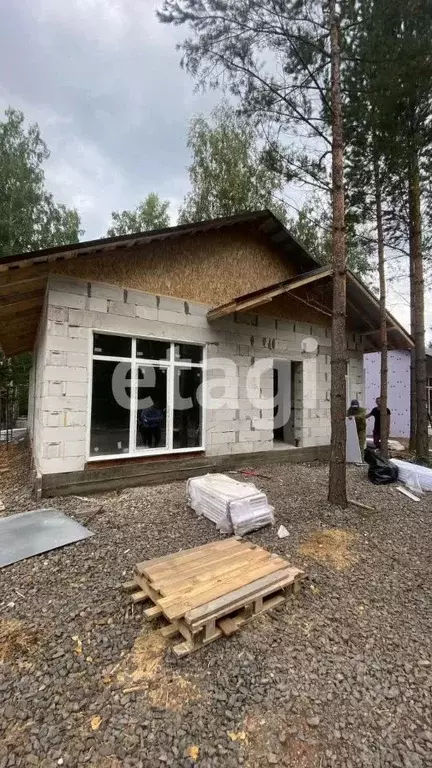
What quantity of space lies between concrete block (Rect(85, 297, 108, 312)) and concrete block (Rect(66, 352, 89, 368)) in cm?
81

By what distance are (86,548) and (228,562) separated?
1.71 meters

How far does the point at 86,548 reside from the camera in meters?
3.94

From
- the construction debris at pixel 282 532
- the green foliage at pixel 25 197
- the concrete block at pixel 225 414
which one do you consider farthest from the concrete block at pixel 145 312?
the green foliage at pixel 25 197

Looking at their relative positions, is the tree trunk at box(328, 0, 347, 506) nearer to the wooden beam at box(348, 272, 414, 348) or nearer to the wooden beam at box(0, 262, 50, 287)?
the wooden beam at box(348, 272, 414, 348)

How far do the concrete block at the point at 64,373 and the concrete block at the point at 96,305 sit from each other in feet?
3.51

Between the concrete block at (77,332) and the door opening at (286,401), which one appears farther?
the door opening at (286,401)

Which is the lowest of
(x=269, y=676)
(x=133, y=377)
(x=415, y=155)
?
(x=269, y=676)

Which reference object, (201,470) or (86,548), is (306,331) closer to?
(201,470)

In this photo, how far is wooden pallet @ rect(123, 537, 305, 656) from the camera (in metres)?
2.50

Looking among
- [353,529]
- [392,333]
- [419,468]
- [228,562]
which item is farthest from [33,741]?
[392,333]

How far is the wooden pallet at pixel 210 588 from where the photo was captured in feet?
8.20

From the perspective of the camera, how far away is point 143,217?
24.5 metres

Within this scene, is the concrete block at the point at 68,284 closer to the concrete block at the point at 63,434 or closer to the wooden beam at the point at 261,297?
the concrete block at the point at 63,434

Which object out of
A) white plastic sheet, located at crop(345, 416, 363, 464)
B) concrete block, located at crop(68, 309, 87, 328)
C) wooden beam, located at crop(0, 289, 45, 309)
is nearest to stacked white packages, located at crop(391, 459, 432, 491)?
white plastic sheet, located at crop(345, 416, 363, 464)
